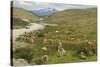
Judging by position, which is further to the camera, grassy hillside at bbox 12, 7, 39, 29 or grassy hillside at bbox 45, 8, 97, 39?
grassy hillside at bbox 45, 8, 97, 39

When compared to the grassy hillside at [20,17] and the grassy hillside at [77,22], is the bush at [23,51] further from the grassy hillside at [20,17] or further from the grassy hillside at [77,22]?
the grassy hillside at [77,22]

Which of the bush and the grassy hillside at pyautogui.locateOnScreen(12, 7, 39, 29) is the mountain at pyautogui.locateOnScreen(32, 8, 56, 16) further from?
the bush

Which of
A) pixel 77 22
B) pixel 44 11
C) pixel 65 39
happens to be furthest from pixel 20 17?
pixel 77 22

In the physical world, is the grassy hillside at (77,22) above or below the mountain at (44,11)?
below

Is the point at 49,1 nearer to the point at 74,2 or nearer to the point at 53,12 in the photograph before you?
the point at 53,12

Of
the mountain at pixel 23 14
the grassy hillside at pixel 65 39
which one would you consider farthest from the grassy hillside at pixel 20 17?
the grassy hillside at pixel 65 39

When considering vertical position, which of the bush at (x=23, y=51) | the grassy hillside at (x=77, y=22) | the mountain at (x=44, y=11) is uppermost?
the mountain at (x=44, y=11)

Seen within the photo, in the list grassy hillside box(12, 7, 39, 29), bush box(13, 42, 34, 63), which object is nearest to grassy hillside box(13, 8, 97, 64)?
bush box(13, 42, 34, 63)
